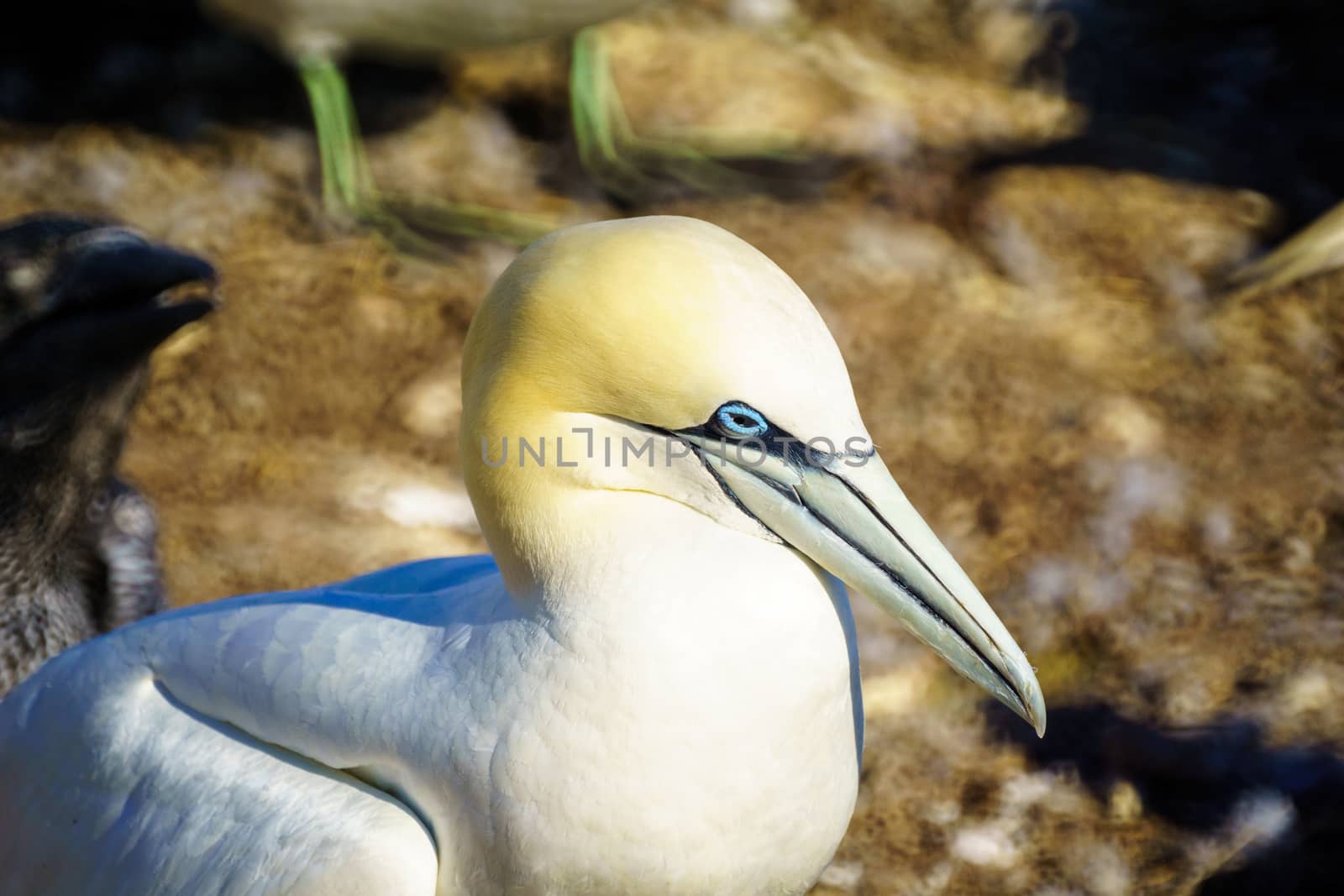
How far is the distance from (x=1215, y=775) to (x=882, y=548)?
5.85 feet

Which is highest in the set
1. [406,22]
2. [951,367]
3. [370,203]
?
[406,22]

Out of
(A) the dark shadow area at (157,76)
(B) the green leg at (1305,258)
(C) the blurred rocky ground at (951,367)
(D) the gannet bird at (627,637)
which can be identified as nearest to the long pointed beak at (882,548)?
(D) the gannet bird at (627,637)

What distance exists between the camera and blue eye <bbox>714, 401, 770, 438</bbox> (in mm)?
2094

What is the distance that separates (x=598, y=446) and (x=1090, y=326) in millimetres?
3462

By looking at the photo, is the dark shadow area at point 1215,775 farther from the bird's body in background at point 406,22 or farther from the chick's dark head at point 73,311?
the bird's body in background at point 406,22

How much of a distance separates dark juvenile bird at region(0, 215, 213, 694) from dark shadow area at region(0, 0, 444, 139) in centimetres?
264

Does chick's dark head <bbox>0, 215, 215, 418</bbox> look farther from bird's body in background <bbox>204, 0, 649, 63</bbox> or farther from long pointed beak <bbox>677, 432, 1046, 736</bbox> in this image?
bird's body in background <bbox>204, 0, 649, 63</bbox>

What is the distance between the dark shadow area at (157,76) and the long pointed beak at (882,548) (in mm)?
4542

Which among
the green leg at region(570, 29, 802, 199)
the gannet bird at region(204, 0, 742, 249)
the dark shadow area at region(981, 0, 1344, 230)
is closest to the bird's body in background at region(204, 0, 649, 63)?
the gannet bird at region(204, 0, 742, 249)

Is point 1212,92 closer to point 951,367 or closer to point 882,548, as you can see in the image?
point 951,367

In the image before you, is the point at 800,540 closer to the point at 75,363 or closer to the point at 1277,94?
the point at 75,363

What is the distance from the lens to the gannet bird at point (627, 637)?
2.10m

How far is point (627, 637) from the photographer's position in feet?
7.05

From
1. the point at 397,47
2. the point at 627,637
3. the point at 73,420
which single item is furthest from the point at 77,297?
the point at 397,47
